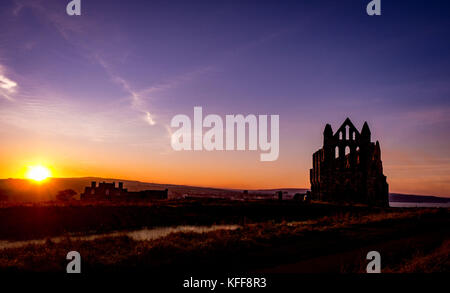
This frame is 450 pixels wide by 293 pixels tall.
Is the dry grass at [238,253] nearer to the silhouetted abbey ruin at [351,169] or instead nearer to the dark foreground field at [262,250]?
the dark foreground field at [262,250]

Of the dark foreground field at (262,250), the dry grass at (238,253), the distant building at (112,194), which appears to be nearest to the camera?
the dark foreground field at (262,250)

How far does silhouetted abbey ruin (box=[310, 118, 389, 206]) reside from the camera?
44.3 meters

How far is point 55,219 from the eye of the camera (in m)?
29.3

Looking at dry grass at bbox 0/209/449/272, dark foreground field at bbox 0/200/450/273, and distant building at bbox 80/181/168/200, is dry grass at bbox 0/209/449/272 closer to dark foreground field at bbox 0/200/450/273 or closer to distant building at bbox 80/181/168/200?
dark foreground field at bbox 0/200/450/273

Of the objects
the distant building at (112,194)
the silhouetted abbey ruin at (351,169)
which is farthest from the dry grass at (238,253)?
the distant building at (112,194)

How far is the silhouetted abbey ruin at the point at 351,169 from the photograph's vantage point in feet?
145

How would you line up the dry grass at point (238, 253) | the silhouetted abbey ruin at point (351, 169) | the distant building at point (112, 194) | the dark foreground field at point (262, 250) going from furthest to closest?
1. the distant building at point (112, 194)
2. the silhouetted abbey ruin at point (351, 169)
3. the dry grass at point (238, 253)
4. the dark foreground field at point (262, 250)

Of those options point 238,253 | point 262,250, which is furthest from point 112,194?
point 238,253

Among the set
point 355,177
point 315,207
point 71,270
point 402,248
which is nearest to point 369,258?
point 402,248

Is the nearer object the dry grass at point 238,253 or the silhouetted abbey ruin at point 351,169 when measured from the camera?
the dry grass at point 238,253

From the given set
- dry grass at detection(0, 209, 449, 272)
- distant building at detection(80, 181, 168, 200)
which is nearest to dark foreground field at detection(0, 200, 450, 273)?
dry grass at detection(0, 209, 449, 272)
